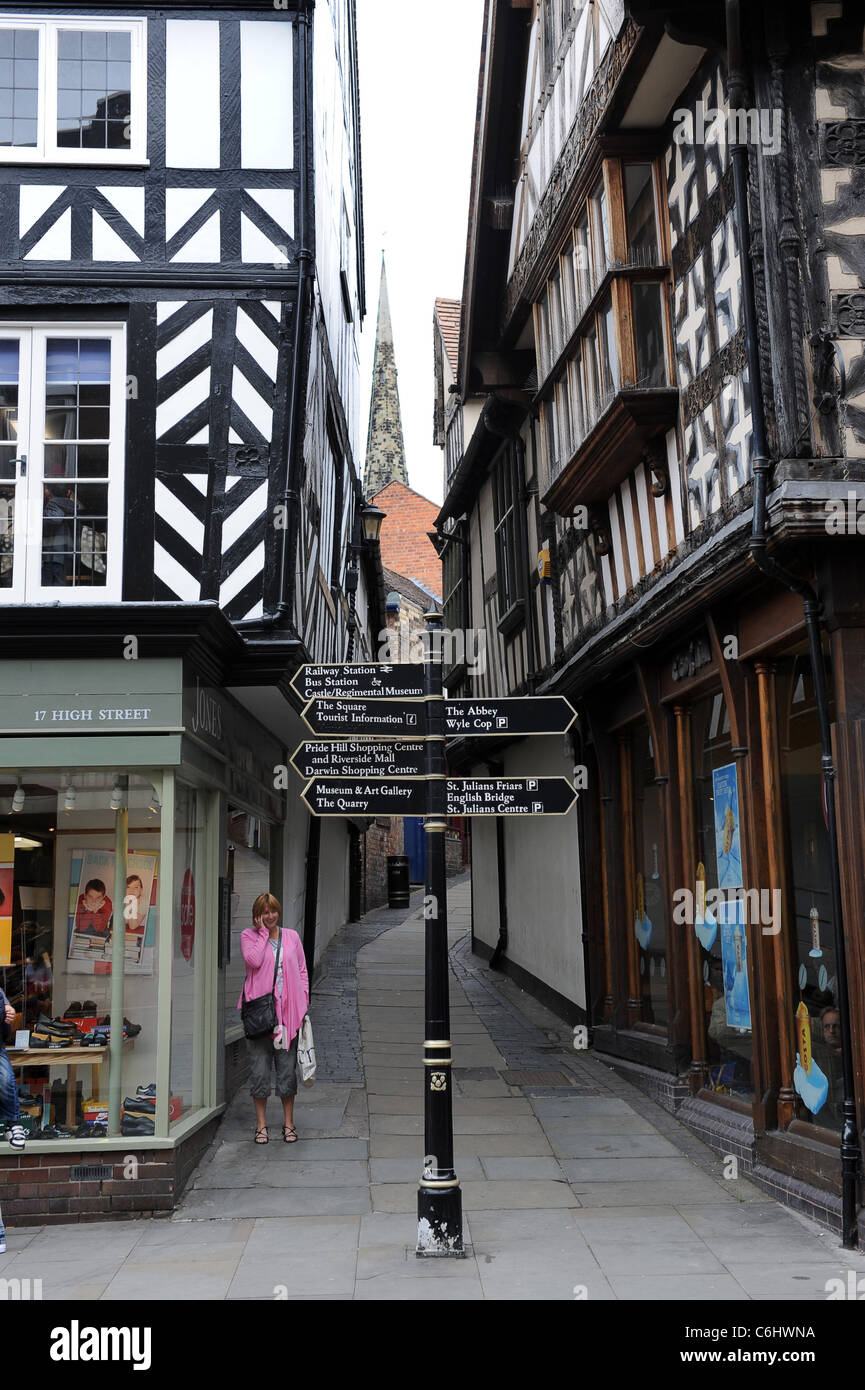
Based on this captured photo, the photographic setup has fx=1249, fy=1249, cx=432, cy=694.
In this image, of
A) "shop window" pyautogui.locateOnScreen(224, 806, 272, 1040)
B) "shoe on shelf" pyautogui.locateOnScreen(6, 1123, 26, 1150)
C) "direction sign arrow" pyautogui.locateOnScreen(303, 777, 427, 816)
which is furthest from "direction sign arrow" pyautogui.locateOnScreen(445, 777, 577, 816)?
"shop window" pyautogui.locateOnScreen(224, 806, 272, 1040)

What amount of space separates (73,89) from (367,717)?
646 centimetres

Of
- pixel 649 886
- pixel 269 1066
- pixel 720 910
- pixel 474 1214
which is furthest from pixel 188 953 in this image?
pixel 649 886

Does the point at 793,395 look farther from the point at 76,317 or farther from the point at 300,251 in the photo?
the point at 76,317

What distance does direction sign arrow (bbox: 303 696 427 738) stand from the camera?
668 centimetres

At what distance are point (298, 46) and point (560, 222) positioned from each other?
2579 mm

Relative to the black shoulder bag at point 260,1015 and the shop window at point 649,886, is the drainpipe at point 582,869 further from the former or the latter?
the black shoulder bag at point 260,1015

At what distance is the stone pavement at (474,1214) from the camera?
19.0 feet

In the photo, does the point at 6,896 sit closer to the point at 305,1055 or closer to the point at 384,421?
the point at 305,1055

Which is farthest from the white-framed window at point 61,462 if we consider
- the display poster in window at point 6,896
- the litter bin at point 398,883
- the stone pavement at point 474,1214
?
the litter bin at point 398,883

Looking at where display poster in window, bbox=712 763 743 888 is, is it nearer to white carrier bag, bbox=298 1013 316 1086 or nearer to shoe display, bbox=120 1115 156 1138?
white carrier bag, bbox=298 1013 316 1086

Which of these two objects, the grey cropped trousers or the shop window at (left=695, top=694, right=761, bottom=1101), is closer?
the shop window at (left=695, top=694, right=761, bottom=1101)

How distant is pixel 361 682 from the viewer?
680cm

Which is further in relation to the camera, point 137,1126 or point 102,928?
point 102,928

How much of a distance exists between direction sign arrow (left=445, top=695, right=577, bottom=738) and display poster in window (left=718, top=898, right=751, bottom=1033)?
79.0 inches
